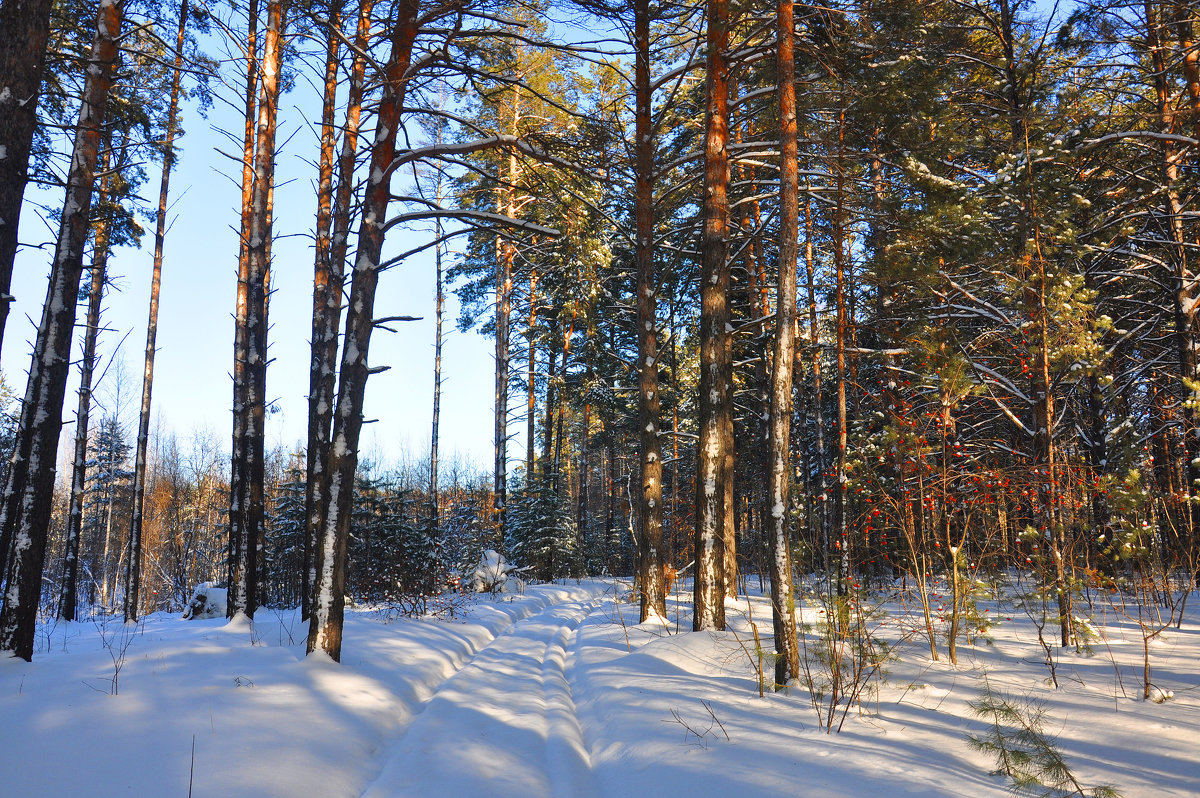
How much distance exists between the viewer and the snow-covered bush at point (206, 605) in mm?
12789

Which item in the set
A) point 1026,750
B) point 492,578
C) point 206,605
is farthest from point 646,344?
point 206,605

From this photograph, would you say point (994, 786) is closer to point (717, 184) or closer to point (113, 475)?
point (717, 184)

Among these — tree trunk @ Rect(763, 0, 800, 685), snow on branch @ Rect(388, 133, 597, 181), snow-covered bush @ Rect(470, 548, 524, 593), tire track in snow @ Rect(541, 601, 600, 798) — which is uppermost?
snow on branch @ Rect(388, 133, 597, 181)

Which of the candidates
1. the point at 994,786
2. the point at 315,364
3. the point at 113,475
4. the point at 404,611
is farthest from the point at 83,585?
the point at 994,786

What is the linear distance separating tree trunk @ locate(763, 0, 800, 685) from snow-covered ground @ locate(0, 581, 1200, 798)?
1.86ft

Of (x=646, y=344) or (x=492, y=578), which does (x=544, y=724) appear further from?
(x=492, y=578)

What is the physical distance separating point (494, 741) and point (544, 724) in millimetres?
748

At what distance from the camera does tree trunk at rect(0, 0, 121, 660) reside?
639cm

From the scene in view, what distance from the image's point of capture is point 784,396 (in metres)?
6.37

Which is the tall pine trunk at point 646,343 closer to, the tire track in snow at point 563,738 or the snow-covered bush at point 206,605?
the tire track in snow at point 563,738

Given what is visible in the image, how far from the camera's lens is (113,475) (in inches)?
1366

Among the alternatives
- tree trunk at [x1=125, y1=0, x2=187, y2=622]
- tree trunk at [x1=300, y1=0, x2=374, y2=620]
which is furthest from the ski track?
tree trunk at [x1=125, y1=0, x2=187, y2=622]

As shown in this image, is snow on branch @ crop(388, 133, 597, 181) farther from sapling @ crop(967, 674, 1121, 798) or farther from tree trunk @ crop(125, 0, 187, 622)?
tree trunk @ crop(125, 0, 187, 622)

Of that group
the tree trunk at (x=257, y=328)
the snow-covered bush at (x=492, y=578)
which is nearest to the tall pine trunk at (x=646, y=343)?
the tree trunk at (x=257, y=328)
